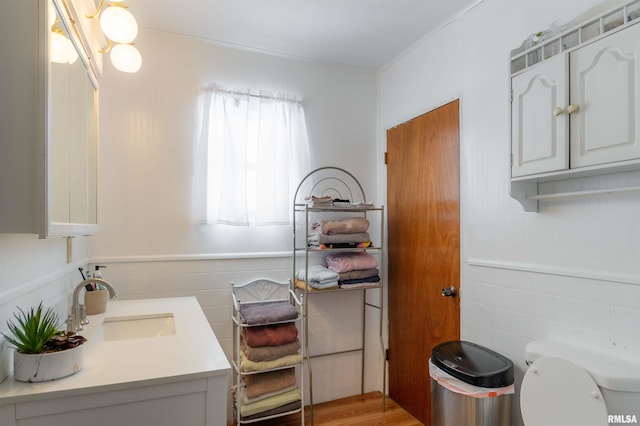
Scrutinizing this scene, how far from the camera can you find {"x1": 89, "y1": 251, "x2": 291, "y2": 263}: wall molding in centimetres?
228

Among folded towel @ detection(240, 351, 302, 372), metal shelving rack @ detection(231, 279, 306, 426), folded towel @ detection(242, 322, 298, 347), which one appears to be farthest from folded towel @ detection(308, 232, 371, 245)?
folded towel @ detection(240, 351, 302, 372)

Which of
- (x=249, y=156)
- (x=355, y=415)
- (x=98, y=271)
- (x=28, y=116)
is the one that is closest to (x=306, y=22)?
(x=249, y=156)

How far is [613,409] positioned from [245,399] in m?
1.80

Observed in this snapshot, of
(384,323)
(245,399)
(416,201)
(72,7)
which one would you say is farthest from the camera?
(384,323)

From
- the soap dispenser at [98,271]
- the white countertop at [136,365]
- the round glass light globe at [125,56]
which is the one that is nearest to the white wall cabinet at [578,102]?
the white countertop at [136,365]

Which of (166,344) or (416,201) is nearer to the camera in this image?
(166,344)

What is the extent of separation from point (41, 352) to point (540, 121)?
1.92m

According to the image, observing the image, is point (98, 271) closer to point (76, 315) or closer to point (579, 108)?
point (76, 315)

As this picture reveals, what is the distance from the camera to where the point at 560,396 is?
1423mm

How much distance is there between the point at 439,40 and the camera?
7.82 feet

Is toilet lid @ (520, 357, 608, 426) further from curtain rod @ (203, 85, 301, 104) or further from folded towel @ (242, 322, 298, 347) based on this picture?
curtain rod @ (203, 85, 301, 104)

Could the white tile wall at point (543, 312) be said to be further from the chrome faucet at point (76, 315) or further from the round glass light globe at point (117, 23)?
the round glass light globe at point (117, 23)

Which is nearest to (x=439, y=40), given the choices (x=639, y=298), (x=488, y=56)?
(x=488, y=56)

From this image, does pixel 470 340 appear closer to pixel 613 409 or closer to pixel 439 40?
pixel 613 409
